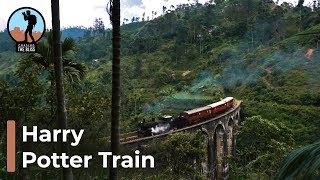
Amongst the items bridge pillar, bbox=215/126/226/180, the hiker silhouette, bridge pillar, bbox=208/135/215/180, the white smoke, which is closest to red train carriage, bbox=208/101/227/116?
bridge pillar, bbox=215/126/226/180

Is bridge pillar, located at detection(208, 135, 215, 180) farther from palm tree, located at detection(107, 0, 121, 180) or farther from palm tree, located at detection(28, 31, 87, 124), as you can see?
palm tree, located at detection(107, 0, 121, 180)

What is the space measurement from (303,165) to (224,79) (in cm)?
5975

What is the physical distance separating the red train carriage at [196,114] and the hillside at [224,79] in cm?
384

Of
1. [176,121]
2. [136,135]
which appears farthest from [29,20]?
[176,121]

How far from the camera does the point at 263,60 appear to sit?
61000 mm

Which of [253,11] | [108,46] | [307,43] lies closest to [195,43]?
[253,11]

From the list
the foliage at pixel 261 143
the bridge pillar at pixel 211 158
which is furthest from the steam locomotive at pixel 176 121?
the foliage at pixel 261 143

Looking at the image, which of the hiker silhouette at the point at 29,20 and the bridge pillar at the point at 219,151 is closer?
the hiker silhouette at the point at 29,20

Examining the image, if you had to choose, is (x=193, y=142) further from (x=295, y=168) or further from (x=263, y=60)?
(x=263, y=60)

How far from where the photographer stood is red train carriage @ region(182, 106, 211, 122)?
1191 inches

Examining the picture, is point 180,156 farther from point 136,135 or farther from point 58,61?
point 58,61

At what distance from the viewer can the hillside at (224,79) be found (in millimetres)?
15008

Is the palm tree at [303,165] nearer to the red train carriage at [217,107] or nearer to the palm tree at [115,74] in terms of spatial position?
the palm tree at [115,74]

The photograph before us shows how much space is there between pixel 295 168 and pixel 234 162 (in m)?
29.8
